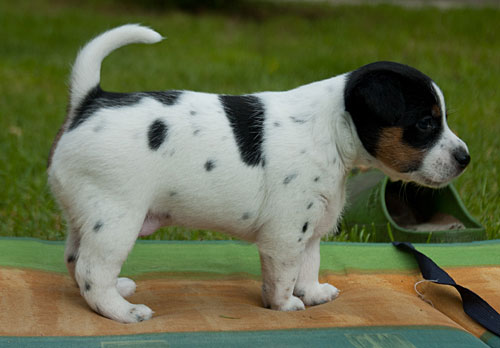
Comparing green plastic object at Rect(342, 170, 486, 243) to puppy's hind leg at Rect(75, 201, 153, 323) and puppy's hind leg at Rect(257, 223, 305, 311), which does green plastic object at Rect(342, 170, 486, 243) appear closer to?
puppy's hind leg at Rect(257, 223, 305, 311)

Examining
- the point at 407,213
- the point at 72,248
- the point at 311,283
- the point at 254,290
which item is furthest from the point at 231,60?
the point at 72,248

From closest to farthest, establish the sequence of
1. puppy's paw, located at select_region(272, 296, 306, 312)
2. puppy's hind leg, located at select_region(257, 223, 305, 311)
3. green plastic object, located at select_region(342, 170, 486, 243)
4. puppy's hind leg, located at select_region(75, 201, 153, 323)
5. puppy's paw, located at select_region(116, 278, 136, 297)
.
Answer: puppy's hind leg, located at select_region(75, 201, 153, 323)
puppy's hind leg, located at select_region(257, 223, 305, 311)
puppy's paw, located at select_region(272, 296, 306, 312)
puppy's paw, located at select_region(116, 278, 136, 297)
green plastic object, located at select_region(342, 170, 486, 243)

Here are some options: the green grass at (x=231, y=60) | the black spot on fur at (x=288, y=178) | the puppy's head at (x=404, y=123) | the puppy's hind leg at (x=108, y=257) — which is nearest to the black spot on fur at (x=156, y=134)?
the puppy's hind leg at (x=108, y=257)

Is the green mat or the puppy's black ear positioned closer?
the green mat

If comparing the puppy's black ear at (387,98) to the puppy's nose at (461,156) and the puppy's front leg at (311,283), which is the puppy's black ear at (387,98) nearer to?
the puppy's nose at (461,156)

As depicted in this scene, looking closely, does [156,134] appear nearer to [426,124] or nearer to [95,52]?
[95,52]

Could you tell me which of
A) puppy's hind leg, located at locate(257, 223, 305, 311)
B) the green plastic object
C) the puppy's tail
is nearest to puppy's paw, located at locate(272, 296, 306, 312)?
puppy's hind leg, located at locate(257, 223, 305, 311)

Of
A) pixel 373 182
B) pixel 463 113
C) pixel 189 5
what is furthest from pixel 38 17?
pixel 373 182
